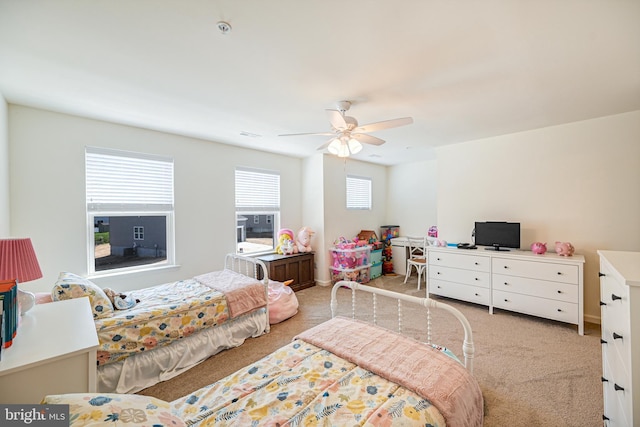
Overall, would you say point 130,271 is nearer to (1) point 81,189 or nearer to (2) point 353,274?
(1) point 81,189

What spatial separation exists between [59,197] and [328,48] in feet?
10.3

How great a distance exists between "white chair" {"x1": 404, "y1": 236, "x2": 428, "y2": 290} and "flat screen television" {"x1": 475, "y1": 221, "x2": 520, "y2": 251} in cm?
98

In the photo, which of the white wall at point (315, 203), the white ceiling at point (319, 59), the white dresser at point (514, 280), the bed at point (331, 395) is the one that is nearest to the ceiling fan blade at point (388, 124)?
the white ceiling at point (319, 59)

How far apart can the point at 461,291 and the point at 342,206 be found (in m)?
2.49

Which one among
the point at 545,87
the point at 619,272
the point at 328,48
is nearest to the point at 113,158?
the point at 328,48

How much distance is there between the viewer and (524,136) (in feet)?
11.6

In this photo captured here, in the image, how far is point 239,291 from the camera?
2795 mm

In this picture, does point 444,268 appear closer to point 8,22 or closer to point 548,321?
point 548,321

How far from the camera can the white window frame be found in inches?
214

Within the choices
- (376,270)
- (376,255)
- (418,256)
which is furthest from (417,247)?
(376,270)

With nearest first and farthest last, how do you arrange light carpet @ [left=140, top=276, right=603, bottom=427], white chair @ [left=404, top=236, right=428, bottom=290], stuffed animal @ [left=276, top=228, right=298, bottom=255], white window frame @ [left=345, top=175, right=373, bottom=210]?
light carpet @ [left=140, top=276, right=603, bottom=427], stuffed animal @ [left=276, top=228, right=298, bottom=255], white chair @ [left=404, top=236, right=428, bottom=290], white window frame @ [left=345, top=175, right=373, bottom=210]

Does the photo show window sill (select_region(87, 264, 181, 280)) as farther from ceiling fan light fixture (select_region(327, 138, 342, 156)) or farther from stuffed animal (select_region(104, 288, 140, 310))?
ceiling fan light fixture (select_region(327, 138, 342, 156))

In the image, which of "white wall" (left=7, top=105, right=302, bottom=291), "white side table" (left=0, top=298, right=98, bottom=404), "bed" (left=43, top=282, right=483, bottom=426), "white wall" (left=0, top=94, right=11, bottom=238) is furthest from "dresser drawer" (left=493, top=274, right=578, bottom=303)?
"white wall" (left=0, top=94, right=11, bottom=238)

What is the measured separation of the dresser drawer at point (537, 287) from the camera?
9.61 feet
